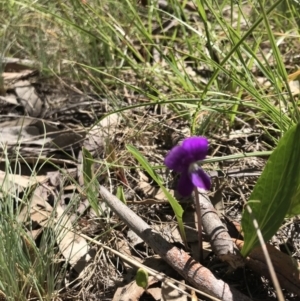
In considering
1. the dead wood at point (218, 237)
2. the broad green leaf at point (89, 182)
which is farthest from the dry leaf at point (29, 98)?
the dead wood at point (218, 237)

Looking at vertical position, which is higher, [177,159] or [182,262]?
[177,159]

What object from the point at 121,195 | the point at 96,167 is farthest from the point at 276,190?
the point at 96,167

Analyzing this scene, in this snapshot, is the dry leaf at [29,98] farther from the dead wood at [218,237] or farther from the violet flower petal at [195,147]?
the violet flower petal at [195,147]

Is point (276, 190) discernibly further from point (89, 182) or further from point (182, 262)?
point (89, 182)

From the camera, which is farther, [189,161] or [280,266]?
[280,266]

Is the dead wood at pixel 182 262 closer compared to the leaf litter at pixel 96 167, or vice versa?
the dead wood at pixel 182 262

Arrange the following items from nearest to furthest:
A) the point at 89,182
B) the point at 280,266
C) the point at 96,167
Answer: the point at 280,266, the point at 89,182, the point at 96,167
